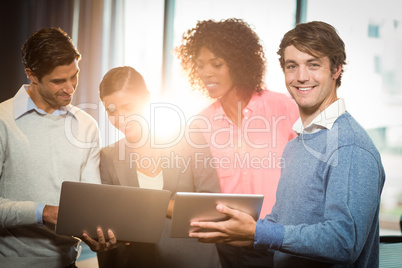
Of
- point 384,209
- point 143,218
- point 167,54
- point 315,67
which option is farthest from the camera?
point 384,209

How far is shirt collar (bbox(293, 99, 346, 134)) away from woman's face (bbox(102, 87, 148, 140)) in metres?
1.13

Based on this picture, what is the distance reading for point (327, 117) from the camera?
1218 millimetres

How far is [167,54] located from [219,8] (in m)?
0.51

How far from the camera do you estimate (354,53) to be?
2.44m

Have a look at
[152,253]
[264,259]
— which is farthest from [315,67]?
[152,253]

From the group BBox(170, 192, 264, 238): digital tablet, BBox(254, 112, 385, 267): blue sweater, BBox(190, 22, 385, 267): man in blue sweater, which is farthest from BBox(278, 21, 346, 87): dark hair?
BBox(170, 192, 264, 238): digital tablet

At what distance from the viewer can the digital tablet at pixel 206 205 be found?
4.27 feet

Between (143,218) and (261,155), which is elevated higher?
(261,155)

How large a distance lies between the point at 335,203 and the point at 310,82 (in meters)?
0.49

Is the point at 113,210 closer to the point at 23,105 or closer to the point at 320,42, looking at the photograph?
the point at 23,105

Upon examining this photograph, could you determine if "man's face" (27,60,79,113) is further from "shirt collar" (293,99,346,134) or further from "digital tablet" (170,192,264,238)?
"shirt collar" (293,99,346,134)

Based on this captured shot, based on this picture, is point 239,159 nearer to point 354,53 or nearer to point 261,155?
point 261,155

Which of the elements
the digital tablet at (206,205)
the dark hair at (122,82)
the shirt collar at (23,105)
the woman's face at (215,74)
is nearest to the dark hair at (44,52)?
the shirt collar at (23,105)

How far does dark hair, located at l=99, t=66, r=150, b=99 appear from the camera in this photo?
2.10 meters
